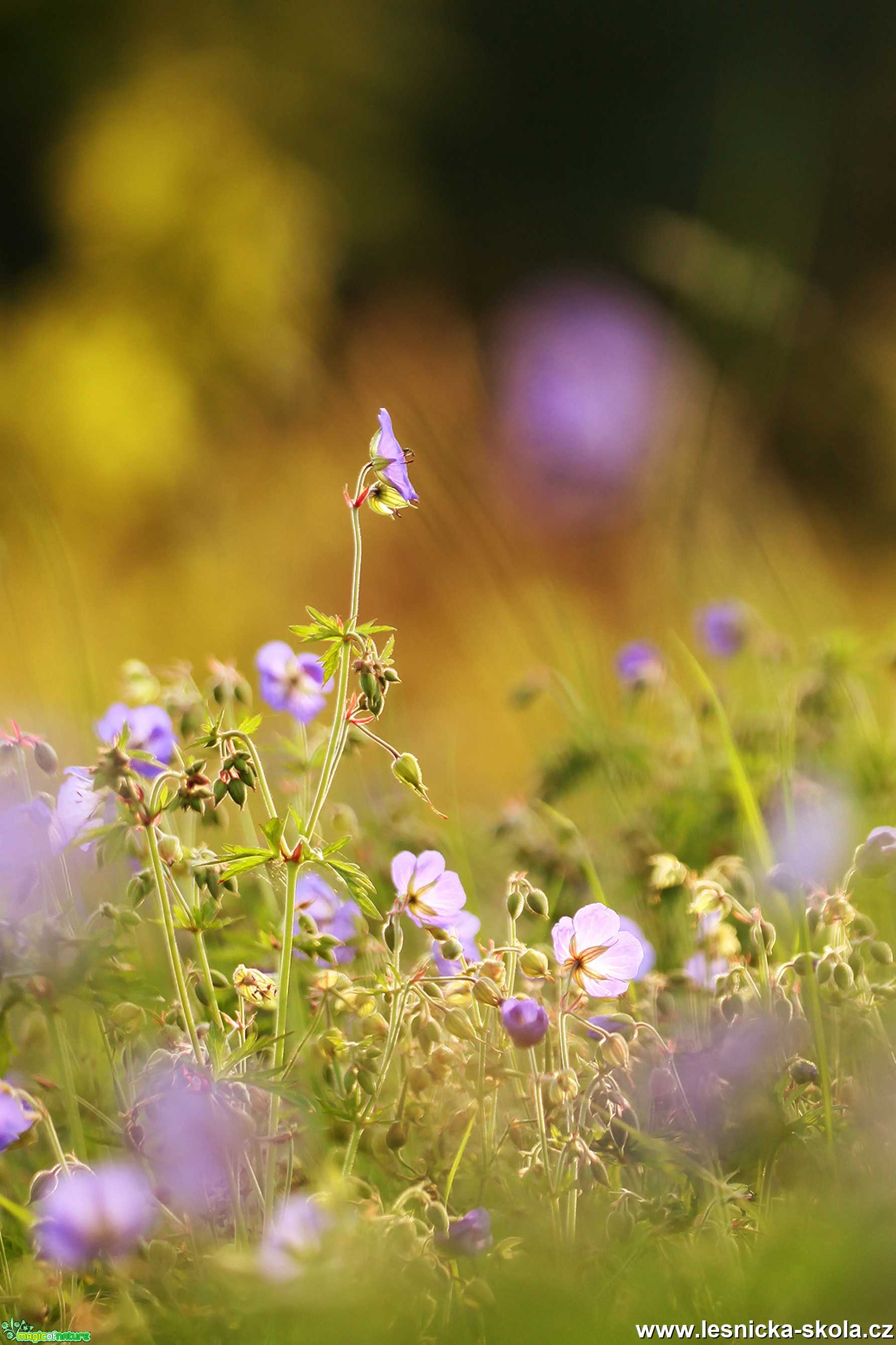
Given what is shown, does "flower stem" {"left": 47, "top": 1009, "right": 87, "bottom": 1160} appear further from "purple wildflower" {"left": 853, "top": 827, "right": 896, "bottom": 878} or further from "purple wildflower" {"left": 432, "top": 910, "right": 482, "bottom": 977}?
"purple wildflower" {"left": 853, "top": 827, "right": 896, "bottom": 878}

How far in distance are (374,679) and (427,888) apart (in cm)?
17

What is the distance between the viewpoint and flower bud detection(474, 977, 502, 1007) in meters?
0.60

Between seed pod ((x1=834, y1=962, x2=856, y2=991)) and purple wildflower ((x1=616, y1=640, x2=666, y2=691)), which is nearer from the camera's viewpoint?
seed pod ((x1=834, y1=962, x2=856, y2=991))

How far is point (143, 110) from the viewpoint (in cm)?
462

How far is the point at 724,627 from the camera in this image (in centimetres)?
149

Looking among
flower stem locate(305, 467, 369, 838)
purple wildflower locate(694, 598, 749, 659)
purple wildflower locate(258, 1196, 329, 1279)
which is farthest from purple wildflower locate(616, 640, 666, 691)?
purple wildflower locate(258, 1196, 329, 1279)

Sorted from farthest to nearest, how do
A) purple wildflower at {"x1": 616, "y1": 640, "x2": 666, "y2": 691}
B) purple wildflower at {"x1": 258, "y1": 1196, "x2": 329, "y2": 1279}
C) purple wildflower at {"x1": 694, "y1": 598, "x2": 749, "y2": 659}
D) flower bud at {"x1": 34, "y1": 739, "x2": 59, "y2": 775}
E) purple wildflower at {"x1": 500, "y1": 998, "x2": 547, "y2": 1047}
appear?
purple wildflower at {"x1": 694, "y1": 598, "x2": 749, "y2": 659}, purple wildflower at {"x1": 616, "y1": 640, "x2": 666, "y2": 691}, flower bud at {"x1": 34, "y1": 739, "x2": 59, "y2": 775}, purple wildflower at {"x1": 500, "y1": 998, "x2": 547, "y2": 1047}, purple wildflower at {"x1": 258, "y1": 1196, "x2": 329, "y2": 1279}

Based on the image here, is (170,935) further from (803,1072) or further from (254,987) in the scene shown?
(803,1072)

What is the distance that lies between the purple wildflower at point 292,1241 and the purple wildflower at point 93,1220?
0.06 m

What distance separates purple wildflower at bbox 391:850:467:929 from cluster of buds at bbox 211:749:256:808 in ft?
0.40

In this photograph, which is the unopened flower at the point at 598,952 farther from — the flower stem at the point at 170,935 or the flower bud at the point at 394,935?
the flower stem at the point at 170,935

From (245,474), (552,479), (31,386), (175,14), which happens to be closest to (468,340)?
(552,479)

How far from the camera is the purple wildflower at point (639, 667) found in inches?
51.8

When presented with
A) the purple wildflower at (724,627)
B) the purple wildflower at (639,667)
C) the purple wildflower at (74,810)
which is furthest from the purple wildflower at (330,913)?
the purple wildflower at (724,627)
